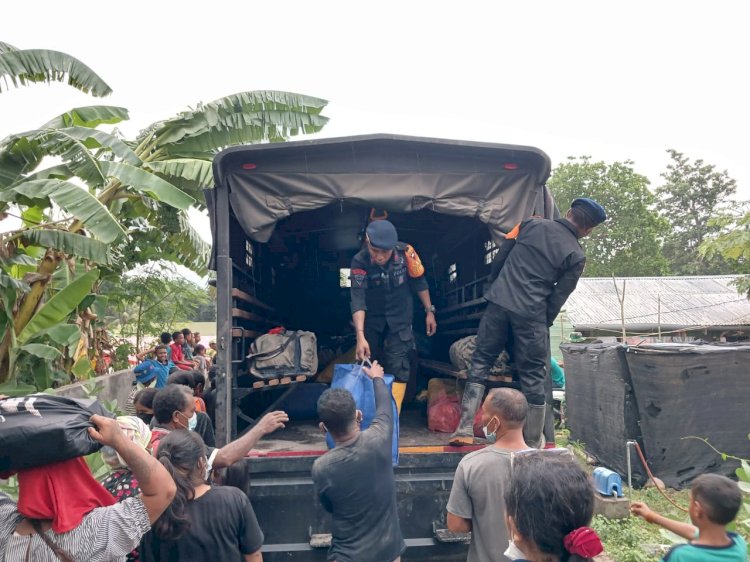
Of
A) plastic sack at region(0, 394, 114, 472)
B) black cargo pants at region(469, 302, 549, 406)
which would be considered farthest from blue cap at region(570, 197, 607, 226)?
plastic sack at region(0, 394, 114, 472)

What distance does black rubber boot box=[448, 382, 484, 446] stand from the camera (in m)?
3.92

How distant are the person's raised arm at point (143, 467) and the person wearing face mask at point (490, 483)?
122 cm

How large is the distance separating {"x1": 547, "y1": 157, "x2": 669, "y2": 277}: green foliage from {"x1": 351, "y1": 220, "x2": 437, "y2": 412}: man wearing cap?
865 inches

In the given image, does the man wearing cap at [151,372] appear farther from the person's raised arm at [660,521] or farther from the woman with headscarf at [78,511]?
the person's raised arm at [660,521]

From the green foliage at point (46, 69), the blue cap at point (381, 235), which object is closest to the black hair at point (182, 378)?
the blue cap at point (381, 235)

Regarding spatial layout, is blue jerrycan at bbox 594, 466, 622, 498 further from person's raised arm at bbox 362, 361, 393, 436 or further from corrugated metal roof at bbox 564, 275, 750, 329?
corrugated metal roof at bbox 564, 275, 750, 329

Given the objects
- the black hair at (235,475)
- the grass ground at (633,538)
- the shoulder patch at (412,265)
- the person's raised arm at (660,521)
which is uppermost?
the shoulder patch at (412,265)

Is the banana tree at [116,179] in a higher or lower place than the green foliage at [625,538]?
higher

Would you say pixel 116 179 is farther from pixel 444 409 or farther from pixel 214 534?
pixel 214 534

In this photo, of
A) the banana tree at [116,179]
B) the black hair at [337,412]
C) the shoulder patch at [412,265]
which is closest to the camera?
the black hair at [337,412]

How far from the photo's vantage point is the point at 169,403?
9.80 ft

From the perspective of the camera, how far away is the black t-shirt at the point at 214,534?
89.5 inches

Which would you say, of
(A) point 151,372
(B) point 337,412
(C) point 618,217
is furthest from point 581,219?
(C) point 618,217

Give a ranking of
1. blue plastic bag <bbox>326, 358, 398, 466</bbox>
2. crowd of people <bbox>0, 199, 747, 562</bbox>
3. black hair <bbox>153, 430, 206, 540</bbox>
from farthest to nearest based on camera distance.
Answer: blue plastic bag <bbox>326, 358, 398, 466</bbox> < black hair <bbox>153, 430, 206, 540</bbox> < crowd of people <bbox>0, 199, 747, 562</bbox>
